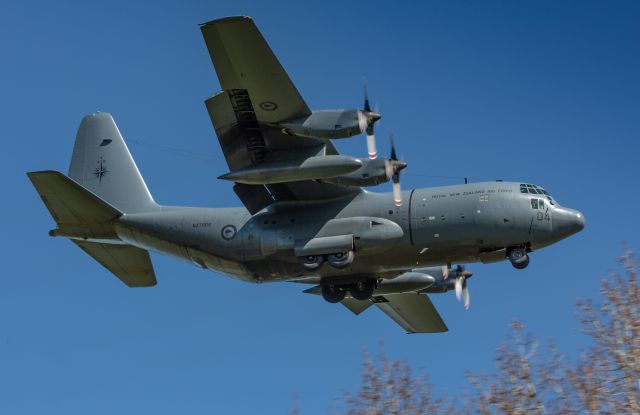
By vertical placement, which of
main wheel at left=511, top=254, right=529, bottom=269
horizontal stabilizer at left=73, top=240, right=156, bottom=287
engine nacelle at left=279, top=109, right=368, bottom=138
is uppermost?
engine nacelle at left=279, top=109, right=368, bottom=138

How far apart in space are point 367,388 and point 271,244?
847 centimetres

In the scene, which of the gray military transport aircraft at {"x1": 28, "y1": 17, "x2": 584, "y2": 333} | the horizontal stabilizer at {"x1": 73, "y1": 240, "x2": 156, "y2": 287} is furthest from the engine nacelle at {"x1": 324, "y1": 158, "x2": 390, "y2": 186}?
the horizontal stabilizer at {"x1": 73, "y1": 240, "x2": 156, "y2": 287}

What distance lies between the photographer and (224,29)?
2092cm

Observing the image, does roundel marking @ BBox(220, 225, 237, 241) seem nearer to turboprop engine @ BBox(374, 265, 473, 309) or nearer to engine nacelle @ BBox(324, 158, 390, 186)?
engine nacelle @ BBox(324, 158, 390, 186)

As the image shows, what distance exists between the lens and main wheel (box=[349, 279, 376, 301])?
2534cm

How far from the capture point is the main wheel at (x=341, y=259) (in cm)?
2352

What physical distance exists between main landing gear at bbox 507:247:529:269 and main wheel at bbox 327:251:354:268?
4182 millimetres

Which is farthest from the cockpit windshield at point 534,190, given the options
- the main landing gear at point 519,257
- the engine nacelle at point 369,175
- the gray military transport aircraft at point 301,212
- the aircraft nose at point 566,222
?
the engine nacelle at point 369,175

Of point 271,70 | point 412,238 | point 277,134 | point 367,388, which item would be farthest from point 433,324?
point 367,388

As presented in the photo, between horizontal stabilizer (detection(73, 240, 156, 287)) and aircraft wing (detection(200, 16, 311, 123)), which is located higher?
aircraft wing (detection(200, 16, 311, 123))

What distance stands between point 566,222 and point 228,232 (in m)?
9.16

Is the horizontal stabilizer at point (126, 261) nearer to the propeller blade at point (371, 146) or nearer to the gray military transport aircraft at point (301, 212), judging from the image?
the gray military transport aircraft at point (301, 212)

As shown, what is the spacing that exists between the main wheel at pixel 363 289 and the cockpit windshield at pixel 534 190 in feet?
16.4

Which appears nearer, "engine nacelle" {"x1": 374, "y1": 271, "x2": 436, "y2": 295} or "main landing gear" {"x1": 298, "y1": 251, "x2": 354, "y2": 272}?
"main landing gear" {"x1": 298, "y1": 251, "x2": 354, "y2": 272}
